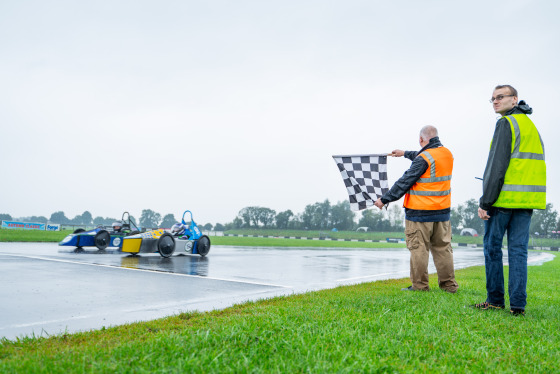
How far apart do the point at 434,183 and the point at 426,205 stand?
1.01ft

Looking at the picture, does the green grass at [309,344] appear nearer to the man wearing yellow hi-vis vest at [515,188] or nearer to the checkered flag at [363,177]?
the man wearing yellow hi-vis vest at [515,188]

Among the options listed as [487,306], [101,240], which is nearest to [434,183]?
[487,306]

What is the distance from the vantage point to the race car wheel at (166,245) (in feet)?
35.0

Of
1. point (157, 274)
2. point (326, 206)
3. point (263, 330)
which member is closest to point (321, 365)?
point (263, 330)

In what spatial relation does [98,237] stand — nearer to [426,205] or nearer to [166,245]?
[166,245]

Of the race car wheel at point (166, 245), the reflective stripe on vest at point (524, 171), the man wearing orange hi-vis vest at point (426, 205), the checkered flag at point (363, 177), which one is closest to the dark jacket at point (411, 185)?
the man wearing orange hi-vis vest at point (426, 205)

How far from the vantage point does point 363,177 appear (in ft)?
19.5

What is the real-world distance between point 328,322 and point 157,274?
14.9 feet

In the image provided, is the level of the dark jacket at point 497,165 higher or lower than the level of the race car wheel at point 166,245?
higher

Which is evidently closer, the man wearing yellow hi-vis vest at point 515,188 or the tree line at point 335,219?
the man wearing yellow hi-vis vest at point 515,188

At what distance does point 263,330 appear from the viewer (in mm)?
2736

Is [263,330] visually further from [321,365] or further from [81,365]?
[81,365]

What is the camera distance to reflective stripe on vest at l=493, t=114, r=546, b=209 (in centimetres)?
376

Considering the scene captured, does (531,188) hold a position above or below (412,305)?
above
